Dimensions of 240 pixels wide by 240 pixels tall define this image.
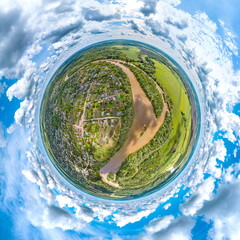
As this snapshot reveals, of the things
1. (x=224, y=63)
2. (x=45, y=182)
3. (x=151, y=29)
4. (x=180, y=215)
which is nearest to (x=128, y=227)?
(x=180, y=215)

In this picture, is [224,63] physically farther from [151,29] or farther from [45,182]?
[45,182]

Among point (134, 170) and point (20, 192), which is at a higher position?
point (134, 170)

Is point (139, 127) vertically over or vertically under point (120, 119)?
under

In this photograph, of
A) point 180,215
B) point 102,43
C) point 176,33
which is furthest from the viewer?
point 102,43

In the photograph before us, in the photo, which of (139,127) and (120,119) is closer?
(120,119)
